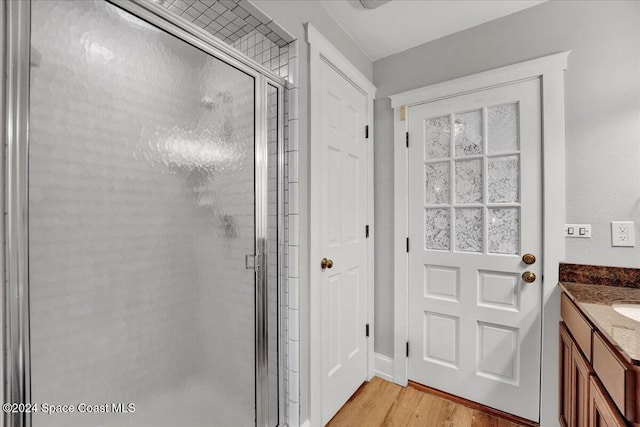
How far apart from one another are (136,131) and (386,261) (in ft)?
5.85

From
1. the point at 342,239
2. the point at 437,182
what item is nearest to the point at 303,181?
the point at 342,239

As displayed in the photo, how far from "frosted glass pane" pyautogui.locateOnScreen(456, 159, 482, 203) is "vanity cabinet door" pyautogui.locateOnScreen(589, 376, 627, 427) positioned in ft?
3.55

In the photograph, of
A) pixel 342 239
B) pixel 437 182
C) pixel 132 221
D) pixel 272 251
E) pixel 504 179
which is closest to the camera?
pixel 132 221

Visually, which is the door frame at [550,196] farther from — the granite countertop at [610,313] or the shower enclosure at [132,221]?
the shower enclosure at [132,221]

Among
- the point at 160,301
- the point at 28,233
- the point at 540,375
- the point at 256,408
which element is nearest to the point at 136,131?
the point at 28,233

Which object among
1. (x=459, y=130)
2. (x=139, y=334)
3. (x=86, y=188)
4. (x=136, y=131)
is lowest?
(x=139, y=334)

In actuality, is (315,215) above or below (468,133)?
below

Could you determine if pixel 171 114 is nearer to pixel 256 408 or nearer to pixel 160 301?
pixel 160 301

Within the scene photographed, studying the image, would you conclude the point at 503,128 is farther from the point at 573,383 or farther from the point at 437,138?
the point at 573,383

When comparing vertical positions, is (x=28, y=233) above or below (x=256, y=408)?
above

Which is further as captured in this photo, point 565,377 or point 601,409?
point 565,377

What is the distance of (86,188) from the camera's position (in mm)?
833

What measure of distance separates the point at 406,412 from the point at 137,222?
187 cm

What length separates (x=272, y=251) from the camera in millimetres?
1459
